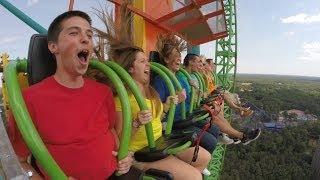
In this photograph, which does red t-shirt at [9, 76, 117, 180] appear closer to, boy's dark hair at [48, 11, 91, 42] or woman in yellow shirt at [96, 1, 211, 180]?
boy's dark hair at [48, 11, 91, 42]

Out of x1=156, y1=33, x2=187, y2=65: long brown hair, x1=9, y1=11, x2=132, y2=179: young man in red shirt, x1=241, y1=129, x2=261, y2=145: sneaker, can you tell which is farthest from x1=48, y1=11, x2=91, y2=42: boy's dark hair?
x1=241, y1=129, x2=261, y2=145: sneaker

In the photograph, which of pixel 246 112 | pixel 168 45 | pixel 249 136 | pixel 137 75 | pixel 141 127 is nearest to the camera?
pixel 141 127

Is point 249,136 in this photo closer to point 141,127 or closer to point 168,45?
point 168,45

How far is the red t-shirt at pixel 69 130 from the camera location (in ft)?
5.06

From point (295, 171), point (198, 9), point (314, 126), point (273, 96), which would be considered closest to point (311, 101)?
point (273, 96)

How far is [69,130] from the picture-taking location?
1.55 meters

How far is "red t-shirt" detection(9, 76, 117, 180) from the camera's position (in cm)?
154

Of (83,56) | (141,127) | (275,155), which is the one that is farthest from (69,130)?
(275,155)

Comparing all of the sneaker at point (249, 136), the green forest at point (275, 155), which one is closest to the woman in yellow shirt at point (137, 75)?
the sneaker at point (249, 136)

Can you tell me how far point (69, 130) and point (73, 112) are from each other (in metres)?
0.07

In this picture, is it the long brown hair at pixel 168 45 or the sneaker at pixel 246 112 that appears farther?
the sneaker at pixel 246 112

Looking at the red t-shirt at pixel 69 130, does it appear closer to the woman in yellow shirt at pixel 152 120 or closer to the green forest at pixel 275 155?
the woman in yellow shirt at pixel 152 120

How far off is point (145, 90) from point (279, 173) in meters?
46.7

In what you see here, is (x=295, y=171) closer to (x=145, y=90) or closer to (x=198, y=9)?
(x=198, y=9)
